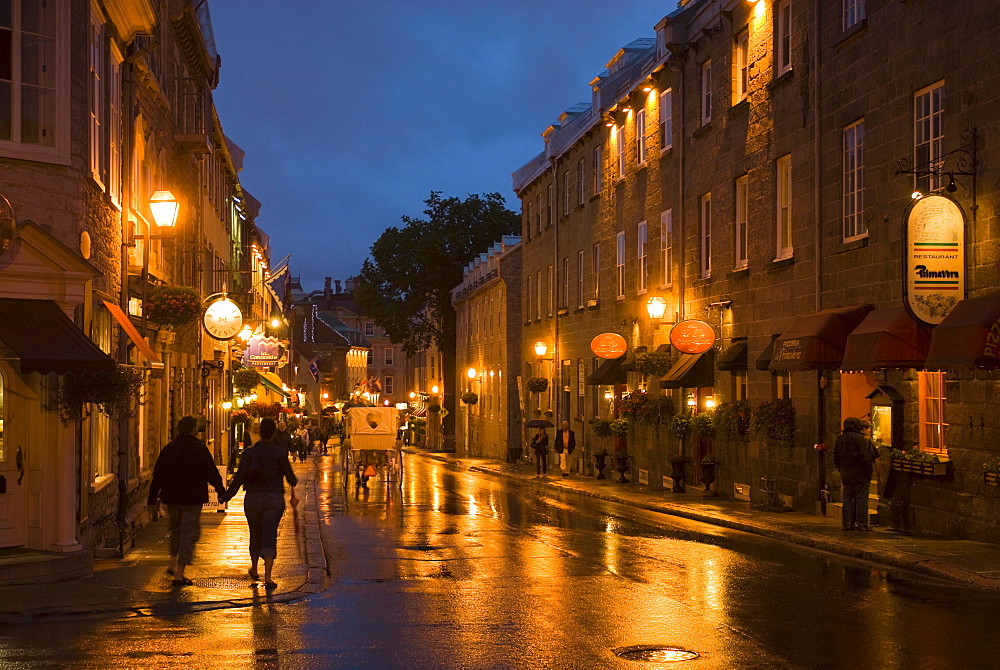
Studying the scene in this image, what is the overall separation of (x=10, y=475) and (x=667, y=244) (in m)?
20.4

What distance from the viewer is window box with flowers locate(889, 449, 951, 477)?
55.4 ft

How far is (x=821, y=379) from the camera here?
69.4ft

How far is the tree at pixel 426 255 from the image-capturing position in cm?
7006

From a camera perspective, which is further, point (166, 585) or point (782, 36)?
point (782, 36)

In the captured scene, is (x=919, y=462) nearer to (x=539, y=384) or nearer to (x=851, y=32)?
(x=851, y=32)

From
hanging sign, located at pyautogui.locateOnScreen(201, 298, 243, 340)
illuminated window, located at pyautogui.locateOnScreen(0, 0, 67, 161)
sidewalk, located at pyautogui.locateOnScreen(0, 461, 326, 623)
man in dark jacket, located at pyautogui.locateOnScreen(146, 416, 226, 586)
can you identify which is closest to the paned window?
hanging sign, located at pyautogui.locateOnScreen(201, 298, 243, 340)

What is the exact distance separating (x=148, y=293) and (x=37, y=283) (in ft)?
19.9

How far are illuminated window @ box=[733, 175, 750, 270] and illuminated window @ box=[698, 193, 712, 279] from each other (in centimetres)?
177

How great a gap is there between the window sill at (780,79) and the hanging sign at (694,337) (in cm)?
525

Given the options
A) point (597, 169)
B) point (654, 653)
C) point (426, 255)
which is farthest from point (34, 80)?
point (426, 255)

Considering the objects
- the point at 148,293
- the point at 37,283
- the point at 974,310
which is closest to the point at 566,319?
the point at 148,293

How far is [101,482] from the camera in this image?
642 inches

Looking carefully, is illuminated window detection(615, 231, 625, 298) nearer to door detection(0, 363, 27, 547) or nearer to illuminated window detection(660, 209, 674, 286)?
illuminated window detection(660, 209, 674, 286)

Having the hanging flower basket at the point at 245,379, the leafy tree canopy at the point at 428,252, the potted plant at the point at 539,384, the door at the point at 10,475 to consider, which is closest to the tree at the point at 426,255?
the leafy tree canopy at the point at 428,252
